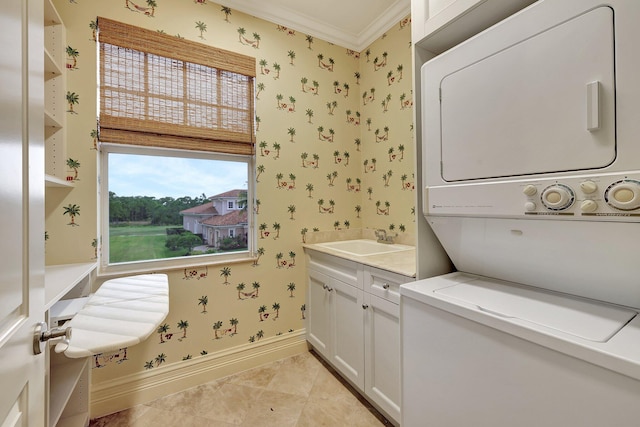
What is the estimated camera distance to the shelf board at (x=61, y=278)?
106 cm

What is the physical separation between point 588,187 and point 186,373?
2.36 metres

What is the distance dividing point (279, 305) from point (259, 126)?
4.85 feet

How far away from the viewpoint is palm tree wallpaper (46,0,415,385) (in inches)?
65.9

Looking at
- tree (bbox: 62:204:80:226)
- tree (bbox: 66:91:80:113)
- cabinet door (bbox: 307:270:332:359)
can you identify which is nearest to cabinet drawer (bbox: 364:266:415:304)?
cabinet door (bbox: 307:270:332:359)

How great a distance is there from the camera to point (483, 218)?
996 millimetres

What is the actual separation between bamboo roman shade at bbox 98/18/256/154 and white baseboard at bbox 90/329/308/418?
153cm

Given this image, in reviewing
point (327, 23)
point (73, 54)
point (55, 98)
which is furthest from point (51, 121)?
point (327, 23)

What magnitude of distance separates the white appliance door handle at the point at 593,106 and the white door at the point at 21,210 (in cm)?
131

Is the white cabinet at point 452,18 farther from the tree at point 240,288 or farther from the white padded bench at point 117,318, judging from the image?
the tree at point 240,288

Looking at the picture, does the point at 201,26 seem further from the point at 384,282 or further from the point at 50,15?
the point at 384,282

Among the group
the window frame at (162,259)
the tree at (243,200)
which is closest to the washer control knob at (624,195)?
the window frame at (162,259)

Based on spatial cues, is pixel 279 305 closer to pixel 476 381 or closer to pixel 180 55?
pixel 476 381

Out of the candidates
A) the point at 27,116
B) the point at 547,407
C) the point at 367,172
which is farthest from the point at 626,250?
the point at 367,172

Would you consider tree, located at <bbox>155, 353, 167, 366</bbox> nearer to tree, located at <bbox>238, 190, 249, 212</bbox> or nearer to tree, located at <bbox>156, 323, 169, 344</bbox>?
tree, located at <bbox>156, 323, 169, 344</bbox>
